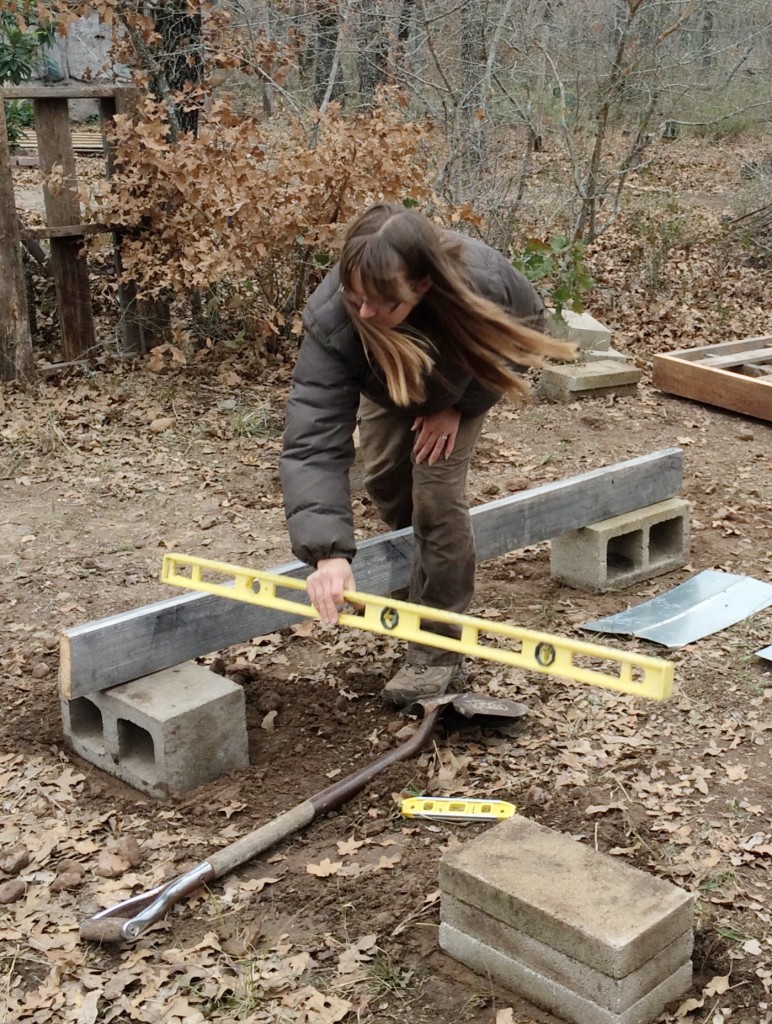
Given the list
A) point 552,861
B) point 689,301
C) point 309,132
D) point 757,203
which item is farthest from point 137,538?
point 757,203

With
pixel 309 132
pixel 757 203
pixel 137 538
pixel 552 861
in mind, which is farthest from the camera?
pixel 757 203

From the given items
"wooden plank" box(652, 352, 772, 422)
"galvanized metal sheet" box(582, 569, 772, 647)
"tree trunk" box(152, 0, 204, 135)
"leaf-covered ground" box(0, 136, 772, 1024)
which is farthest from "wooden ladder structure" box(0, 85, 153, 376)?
"galvanized metal sheet" box(582, 569, 772, 647)

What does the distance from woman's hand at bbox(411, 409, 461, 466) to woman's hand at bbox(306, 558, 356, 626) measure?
25.5 inches

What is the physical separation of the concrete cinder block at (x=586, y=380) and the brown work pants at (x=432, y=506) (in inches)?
145

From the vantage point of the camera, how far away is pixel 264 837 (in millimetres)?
3084

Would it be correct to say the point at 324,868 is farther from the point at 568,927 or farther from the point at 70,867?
the point at 568,927

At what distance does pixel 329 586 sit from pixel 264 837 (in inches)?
28.1

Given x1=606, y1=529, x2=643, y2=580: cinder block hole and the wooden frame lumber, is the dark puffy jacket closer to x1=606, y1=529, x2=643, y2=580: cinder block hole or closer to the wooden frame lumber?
x1=606, y1=529, x2=643, y2=580: cinder block hole

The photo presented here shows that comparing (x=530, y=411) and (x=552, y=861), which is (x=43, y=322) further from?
(x=552, y=861)

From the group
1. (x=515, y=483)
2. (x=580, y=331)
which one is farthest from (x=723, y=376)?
(x=515, y=483)

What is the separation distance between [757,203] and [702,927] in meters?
11.1

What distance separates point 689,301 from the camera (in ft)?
33.0

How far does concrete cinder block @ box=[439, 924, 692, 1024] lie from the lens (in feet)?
7.89

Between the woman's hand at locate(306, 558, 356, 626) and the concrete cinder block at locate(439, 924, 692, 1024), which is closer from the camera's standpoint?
the concrete cinder block at locate(439, 924, 692, 1024)
